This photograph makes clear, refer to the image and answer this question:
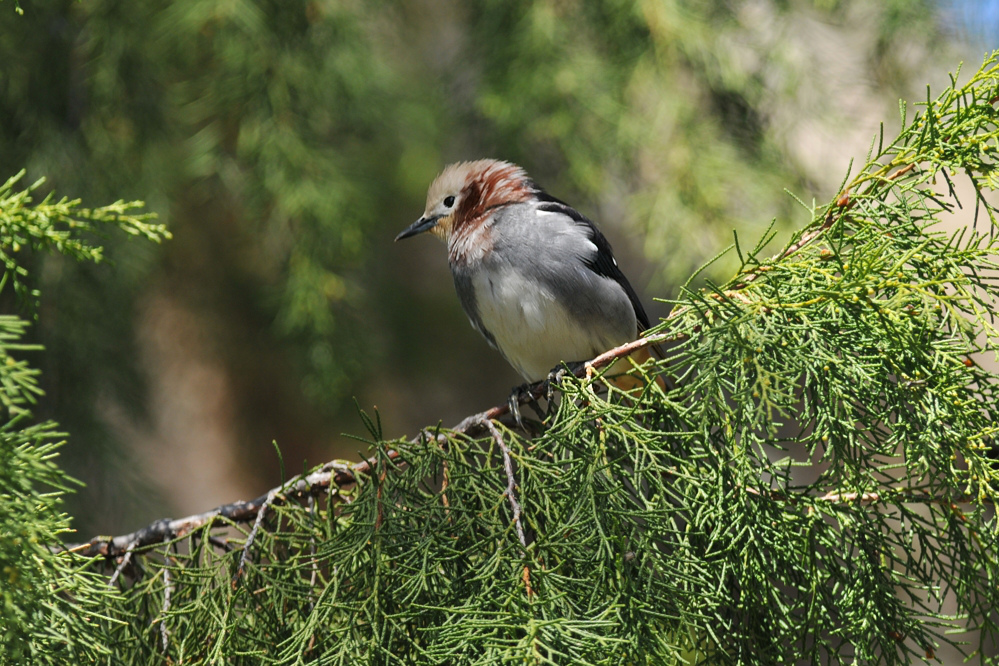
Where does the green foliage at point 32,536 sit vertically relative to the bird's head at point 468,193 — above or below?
below

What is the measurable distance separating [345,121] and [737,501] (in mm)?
2369

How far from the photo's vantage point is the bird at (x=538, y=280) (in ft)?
9.21

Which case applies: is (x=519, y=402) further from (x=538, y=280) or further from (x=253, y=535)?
(x=253, y=535)

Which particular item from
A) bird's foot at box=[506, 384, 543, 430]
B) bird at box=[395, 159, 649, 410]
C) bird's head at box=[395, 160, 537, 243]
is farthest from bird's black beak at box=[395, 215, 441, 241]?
bird's foot at box=[506, 384, 543, 430]

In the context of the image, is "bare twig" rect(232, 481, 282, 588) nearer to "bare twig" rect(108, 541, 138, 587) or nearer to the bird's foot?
"bare twig" rect(108, 541, 138, 587)

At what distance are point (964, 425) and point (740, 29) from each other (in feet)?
6.65

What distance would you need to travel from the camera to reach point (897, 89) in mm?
3057

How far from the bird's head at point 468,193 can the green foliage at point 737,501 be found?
5.50 ft

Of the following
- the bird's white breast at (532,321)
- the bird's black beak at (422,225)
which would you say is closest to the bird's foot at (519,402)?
the bird's white breast at (532,321)

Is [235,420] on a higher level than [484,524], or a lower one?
higher

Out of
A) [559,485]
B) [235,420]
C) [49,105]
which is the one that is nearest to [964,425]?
[559,485]

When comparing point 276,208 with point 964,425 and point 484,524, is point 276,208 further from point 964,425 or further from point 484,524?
point 964,425

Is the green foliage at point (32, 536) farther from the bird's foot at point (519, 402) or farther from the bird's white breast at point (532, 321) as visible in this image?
the bird's white breast at point (532, 321)

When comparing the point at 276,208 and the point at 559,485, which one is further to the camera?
the point at 276,208
